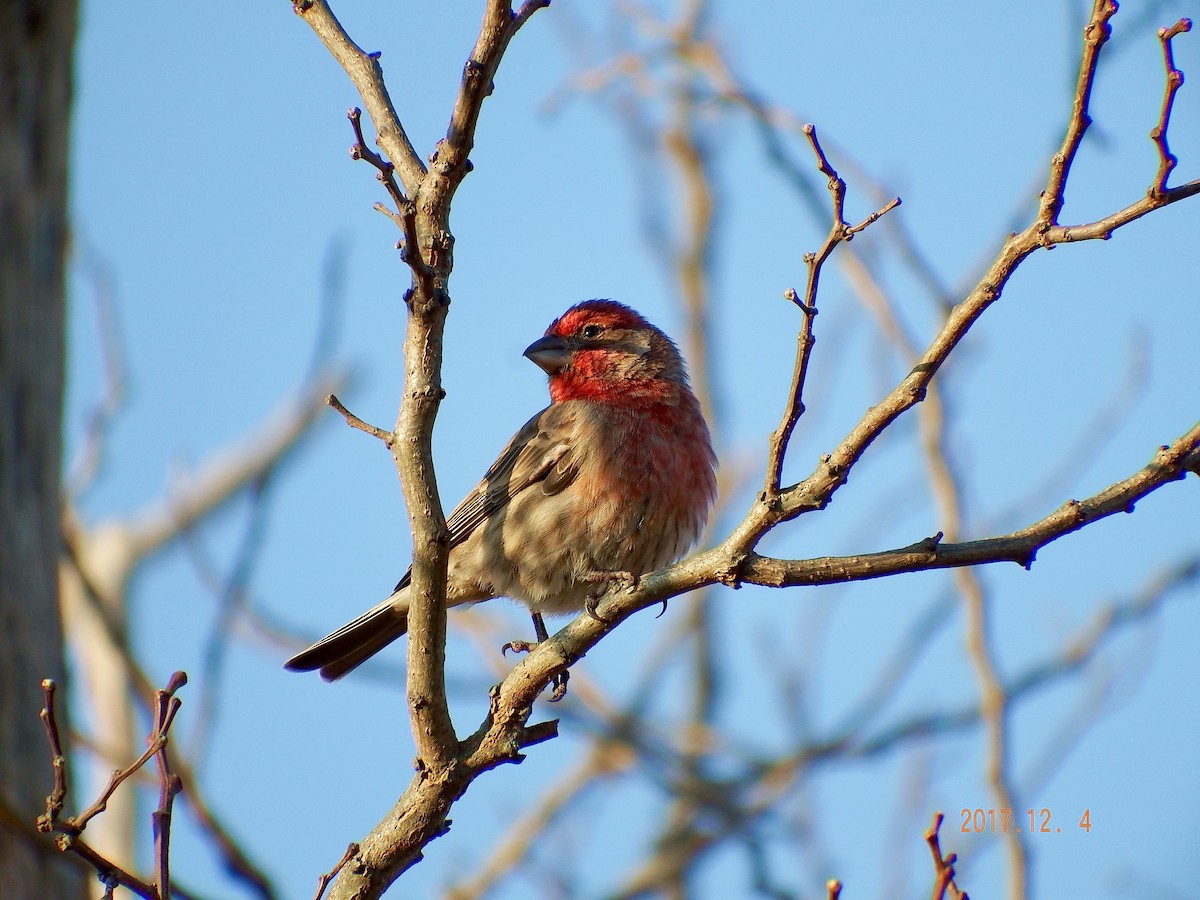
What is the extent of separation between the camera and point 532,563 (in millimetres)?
5934

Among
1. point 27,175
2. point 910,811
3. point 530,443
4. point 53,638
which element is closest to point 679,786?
point 910,811

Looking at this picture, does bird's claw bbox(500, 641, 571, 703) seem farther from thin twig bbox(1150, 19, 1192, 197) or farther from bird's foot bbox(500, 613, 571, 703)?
thin twig bbox(1150, 19, 1192, 197)

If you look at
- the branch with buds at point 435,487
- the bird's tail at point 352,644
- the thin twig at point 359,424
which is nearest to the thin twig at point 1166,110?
the branch with buds at point 435,487

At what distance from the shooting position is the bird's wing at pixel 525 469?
6105mm

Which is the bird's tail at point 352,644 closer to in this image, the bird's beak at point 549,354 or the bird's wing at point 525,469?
the bird's wing at point 525,469

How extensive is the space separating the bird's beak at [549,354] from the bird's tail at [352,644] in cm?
156

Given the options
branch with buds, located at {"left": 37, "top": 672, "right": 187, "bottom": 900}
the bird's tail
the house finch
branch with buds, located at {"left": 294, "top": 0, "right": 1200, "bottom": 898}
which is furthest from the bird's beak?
branch with buds, located at {"left": 37, "top": 672, "right": 187, "bottom": 900}

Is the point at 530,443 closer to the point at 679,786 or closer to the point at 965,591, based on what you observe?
the point at 965,591

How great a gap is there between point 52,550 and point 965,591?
13.9ft

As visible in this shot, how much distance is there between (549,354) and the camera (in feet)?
23.3

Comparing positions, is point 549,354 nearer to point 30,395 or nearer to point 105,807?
point 30,395

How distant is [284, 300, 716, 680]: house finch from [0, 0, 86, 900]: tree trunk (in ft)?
4.76

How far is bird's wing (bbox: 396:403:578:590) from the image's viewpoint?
20.0 feet

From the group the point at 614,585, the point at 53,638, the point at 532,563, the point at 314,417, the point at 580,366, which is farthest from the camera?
the point at 314,417
